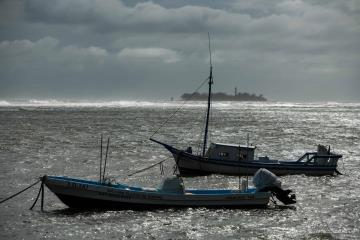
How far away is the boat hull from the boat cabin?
1569 cm

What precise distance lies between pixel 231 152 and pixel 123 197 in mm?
19268

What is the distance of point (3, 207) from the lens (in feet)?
119

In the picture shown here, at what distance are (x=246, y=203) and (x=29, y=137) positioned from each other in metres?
60.6

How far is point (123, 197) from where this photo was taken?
116ft

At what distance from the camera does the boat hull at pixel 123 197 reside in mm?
34912

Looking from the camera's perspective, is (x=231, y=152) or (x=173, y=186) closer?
(x=173, y=186)

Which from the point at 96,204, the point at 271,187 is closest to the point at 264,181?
the point at 271,187

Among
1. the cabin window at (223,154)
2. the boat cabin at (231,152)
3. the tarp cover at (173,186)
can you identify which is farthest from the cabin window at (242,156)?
the tarp cover at (173,186)

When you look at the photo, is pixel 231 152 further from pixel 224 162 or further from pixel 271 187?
pixel 271 187

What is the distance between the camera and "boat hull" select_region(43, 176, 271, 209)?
115ft

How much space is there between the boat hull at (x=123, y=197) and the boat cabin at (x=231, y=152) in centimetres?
1569

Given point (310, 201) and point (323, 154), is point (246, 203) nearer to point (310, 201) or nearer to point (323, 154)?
point (310, 201)

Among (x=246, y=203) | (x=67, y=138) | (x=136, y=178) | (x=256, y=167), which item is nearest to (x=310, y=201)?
(x=246, y=203)

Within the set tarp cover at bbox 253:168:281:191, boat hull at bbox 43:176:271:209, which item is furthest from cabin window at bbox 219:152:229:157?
boat hull at bbox 43:176:271:209
